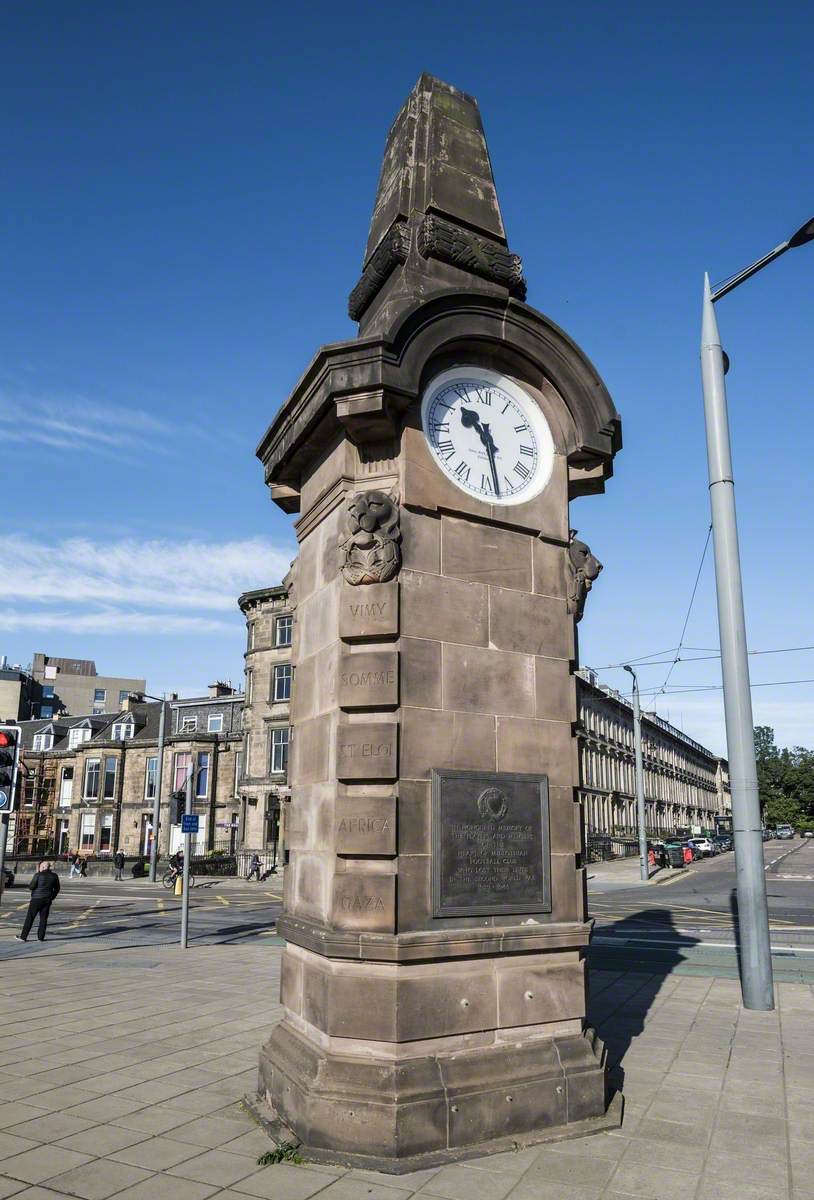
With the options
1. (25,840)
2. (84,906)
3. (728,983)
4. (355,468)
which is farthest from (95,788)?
(355,468)

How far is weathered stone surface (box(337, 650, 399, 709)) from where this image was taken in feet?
21.1

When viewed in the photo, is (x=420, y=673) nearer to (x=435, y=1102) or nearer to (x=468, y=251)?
(x=435, y=1102)

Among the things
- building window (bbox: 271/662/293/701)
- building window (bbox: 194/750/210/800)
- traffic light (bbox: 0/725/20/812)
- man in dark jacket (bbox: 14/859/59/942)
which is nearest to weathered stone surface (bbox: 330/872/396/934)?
traffic light (bbox: 0/725/20/812)

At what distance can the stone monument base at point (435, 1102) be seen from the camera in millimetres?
5633

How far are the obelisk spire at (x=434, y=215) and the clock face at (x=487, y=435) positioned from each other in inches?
33.4

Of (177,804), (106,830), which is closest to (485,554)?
(177,804)

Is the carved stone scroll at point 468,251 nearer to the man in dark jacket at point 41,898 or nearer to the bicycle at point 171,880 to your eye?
the man in dark jacket at point 41,898

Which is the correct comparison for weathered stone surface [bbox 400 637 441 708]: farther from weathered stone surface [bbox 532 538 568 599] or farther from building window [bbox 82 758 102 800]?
building window [bbox 82 758 102 800]

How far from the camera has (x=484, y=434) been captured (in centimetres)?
751

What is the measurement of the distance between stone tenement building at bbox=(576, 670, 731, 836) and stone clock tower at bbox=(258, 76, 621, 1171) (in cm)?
3582

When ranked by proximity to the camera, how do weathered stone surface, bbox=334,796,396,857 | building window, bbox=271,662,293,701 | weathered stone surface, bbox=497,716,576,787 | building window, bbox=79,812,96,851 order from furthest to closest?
building window, bbox=79,812,96,851, building window, bbox=271,662,293,701, weathered stone surface, bbox=497,716,576,787, weathered stone surface, bbox=334,796,396,857

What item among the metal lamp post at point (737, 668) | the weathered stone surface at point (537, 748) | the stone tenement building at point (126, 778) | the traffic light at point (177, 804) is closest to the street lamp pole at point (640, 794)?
the stone tenement building at point (126, 778)

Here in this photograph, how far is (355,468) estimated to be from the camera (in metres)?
7.12

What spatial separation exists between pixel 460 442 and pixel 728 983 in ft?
31.5
